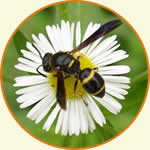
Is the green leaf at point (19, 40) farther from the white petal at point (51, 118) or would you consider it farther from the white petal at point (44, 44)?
the white petal at point (51, 118)

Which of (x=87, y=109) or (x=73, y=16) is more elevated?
(x=73, y=16)

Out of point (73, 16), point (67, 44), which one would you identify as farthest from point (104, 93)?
point (73, 16)

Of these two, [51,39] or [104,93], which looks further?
[51,39]

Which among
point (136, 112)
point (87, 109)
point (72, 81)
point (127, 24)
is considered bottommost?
point (136, 112)

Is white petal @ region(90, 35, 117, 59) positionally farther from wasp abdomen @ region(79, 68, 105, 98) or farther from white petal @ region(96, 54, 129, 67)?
wasp abdomen @ region(79, 68, 105, 98)

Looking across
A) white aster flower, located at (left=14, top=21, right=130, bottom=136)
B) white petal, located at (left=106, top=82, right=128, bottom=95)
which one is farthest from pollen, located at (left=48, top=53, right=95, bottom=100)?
white petal, located at (left=106, top=82, right=128, bottom=95)

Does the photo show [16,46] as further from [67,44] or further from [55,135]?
[55,135]
